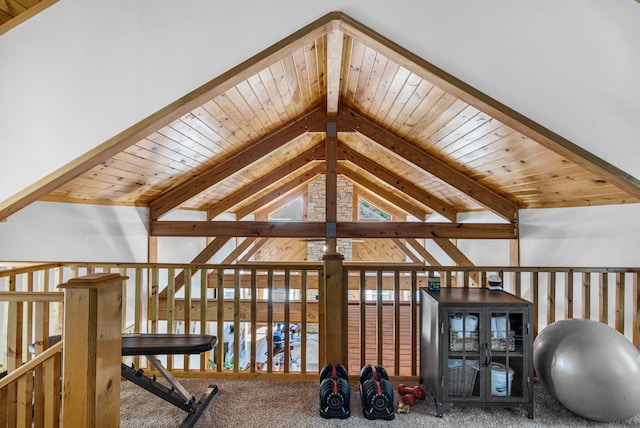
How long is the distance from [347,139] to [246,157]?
5.28 ft

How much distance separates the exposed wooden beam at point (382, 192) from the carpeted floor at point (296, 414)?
467 centimetres

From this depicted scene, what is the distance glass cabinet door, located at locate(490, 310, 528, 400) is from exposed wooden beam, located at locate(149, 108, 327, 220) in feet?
10.5

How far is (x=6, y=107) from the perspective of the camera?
91.3 inches

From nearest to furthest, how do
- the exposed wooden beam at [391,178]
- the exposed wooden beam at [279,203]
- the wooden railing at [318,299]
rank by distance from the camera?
the wooden railing at [318,299] → the exposed wooden beam at [391,178] → the exposed wooden beam at [279,203]

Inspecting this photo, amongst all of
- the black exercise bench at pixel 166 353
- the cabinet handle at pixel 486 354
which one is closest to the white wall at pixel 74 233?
the black exercise bench at pixel 166 353

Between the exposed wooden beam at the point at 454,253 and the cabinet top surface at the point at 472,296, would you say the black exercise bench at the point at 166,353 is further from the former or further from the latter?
the exposed wooden beam at the point at 454,253

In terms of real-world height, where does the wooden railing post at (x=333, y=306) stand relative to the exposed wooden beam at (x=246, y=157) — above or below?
below

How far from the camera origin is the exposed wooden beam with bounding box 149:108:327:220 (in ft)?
15.1

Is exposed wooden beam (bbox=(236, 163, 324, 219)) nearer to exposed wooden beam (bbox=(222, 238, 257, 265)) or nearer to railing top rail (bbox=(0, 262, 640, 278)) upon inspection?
exposed wooden beam (bbox=(222, 238, 257, 265))

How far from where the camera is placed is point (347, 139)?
215 inches

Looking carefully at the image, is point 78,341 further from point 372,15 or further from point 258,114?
point 258,114

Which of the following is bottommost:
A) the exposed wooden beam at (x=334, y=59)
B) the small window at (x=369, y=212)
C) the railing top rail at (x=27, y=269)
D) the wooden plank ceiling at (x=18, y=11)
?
the railing top rail at (x=27, y=269)

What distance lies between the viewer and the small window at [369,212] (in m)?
8.12

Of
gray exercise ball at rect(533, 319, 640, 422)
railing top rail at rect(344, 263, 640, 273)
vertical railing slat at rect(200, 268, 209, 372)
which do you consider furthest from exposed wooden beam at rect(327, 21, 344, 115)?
gray exercise ball at rect(533, 319, 640, 422)
